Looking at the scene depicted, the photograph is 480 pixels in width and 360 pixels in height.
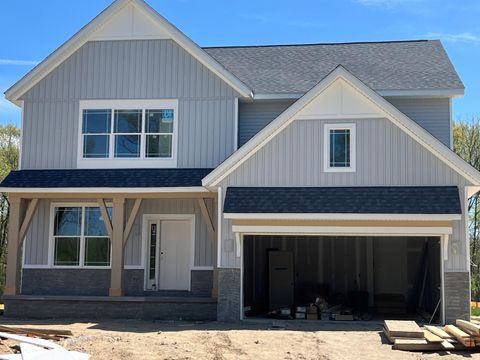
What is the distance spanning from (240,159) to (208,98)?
326 cm

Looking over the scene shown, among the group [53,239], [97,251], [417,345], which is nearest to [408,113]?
[417,345]

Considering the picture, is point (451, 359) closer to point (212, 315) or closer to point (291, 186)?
point (291, 186)

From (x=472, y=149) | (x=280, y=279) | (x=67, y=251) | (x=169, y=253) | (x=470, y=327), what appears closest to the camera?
(x=470, y=327)

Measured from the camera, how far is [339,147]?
16.1m

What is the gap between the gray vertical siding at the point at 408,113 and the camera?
1864cm

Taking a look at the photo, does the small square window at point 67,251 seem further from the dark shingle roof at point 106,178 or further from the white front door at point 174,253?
the white front door at point 174,253

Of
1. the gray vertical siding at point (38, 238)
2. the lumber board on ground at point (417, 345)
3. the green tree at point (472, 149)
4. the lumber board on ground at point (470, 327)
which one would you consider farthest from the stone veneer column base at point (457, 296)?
the green tree at point (472, 149)

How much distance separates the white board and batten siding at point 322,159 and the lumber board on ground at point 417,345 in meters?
4.77

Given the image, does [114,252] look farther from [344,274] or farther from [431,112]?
[431,112]

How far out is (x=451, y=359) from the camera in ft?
36.1

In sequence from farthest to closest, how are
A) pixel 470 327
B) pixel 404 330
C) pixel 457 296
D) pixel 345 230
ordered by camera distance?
pixel 345 230, pixel 457 296, pixel 404 330, pixel 470 327

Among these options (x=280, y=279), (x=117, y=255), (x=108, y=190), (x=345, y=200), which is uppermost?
(x=108, y=190)

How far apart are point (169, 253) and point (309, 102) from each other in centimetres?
634

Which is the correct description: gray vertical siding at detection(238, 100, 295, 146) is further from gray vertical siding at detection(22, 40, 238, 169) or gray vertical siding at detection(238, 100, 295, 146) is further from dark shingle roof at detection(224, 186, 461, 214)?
dark shingle roof at detection(224, 186, 461, 214)
